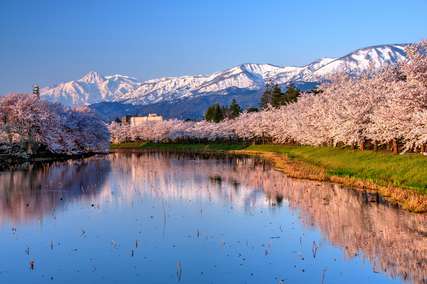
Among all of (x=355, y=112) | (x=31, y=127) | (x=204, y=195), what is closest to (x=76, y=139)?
(x=31, y=127)

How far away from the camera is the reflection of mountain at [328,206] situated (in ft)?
67.6

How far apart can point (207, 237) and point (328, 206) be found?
10.6 meters

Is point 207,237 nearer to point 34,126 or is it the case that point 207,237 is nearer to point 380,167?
point 380,167

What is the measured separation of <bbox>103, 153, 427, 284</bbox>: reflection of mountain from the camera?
20609mm

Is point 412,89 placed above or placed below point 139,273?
above

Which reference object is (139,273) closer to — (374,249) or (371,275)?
(371,275)

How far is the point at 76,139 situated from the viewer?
10444 cm

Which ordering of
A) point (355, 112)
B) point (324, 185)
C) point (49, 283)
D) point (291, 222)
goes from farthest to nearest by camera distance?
point (355, 112) → point (324, 185) → point (291, 222) → point (49, 283)

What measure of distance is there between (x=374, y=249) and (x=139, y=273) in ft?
32.8

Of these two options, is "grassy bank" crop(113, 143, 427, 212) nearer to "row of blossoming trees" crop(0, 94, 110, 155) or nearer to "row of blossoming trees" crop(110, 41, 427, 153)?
"row of blossoming trees" crop(110, 41, 427, 153)

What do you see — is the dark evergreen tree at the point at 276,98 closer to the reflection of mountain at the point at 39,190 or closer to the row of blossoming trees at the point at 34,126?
the row of blossoming trees at the point at 34,126

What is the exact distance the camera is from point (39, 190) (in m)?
40.8

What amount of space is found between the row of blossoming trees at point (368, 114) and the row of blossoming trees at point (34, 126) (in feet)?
144

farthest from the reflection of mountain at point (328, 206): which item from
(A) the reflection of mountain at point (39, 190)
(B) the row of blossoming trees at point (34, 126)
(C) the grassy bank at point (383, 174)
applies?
(B) the row of blossoming trees at point (34, 126)
